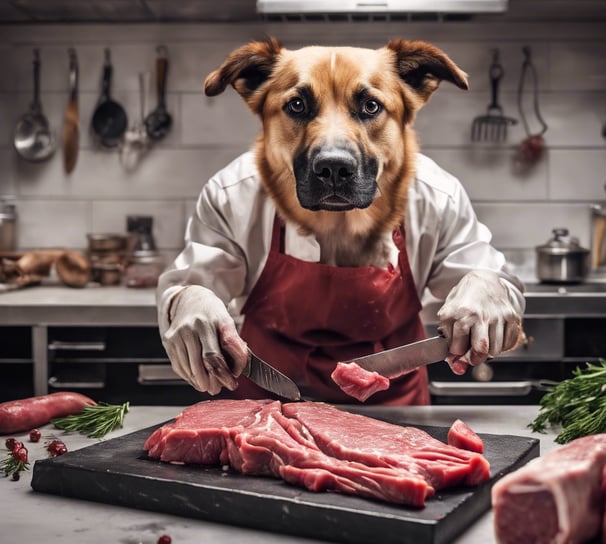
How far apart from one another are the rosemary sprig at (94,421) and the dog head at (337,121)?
1.91 feet

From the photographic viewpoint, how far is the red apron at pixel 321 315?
1.87m

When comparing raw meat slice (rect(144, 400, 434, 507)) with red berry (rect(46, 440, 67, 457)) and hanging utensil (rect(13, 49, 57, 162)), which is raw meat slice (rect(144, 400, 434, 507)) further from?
hanging utensil (rect(13, 49, 57, 162))

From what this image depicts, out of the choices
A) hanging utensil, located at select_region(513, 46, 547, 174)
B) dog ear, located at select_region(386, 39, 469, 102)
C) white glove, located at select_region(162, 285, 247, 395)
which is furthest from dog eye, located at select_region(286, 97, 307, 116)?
hanging utensil, located at select_region(513, 46, 547, 174)

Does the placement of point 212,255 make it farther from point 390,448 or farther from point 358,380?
point 390,448

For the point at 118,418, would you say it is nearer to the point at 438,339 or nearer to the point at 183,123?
the point at 438,339

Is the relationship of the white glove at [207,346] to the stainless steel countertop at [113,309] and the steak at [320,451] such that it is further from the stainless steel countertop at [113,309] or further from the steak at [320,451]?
the stainless steel countertop at [113,309]

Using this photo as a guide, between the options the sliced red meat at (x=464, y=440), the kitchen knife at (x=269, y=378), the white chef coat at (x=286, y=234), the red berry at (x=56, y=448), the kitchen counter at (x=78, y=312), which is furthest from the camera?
the kitchen counter at (x=78, y=312)

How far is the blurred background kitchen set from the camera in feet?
11.4

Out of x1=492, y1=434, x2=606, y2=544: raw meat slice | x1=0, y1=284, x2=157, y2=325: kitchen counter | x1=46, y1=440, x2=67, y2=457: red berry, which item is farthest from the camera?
x1=0, y1=284, x2=157, y2=325: kitchen counter

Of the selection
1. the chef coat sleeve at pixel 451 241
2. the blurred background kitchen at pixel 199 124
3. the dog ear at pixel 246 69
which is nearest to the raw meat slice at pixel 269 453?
the chef coat sleeve at pixel 451 241

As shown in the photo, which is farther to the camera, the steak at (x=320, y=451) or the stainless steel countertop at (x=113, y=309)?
the stainless steel countertop at (x=113, y=309)

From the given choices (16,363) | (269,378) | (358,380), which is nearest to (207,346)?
(269,378)

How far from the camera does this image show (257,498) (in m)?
1.12

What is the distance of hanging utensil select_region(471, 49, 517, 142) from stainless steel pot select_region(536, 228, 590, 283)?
0.51m
